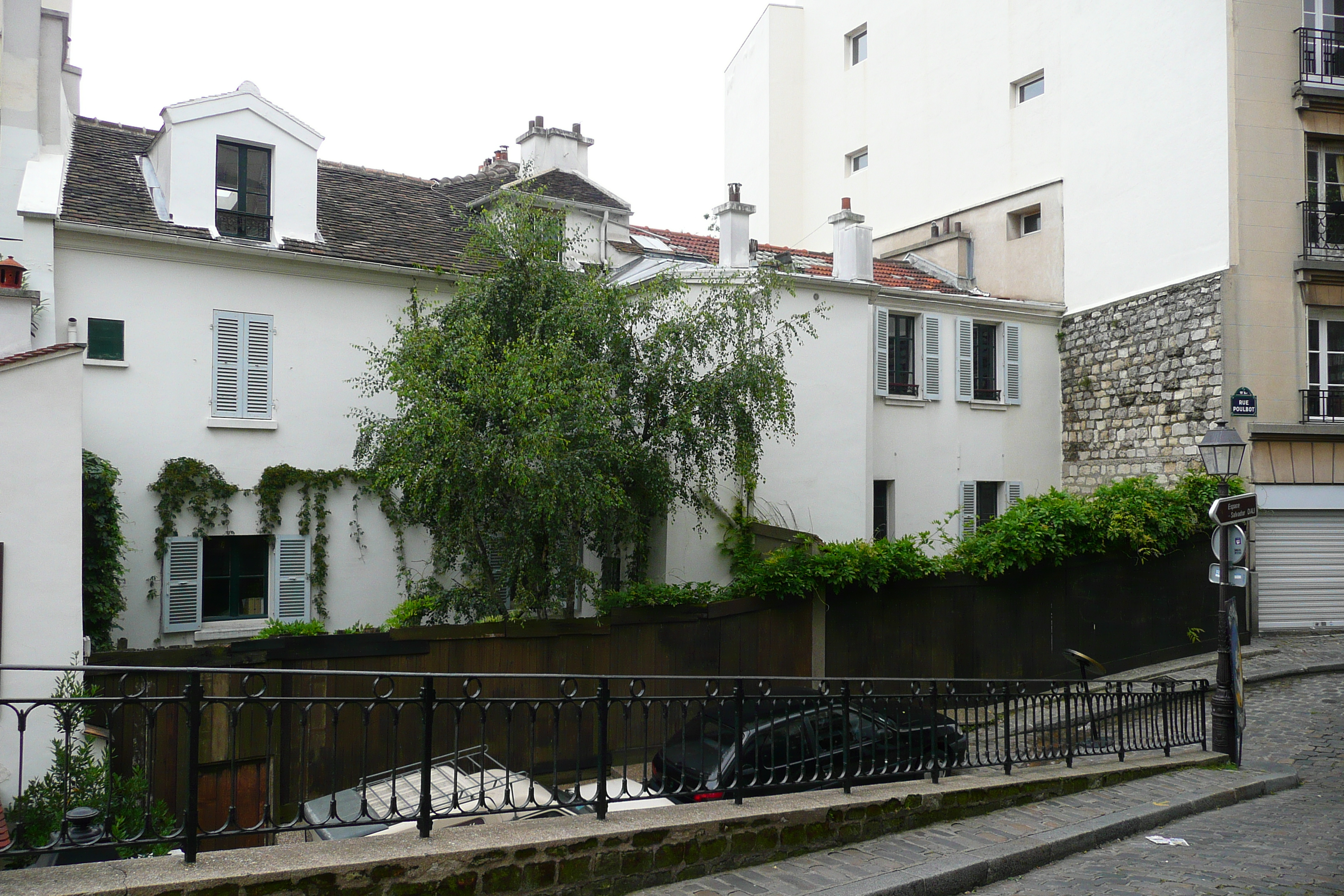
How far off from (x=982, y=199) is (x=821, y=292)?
8.30 meters

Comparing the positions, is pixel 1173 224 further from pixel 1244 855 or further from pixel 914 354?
pixel 1244 855

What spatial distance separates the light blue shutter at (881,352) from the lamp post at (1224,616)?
6830mm

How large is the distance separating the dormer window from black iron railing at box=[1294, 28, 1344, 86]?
17607 mm

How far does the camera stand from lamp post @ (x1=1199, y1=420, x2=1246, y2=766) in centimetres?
1051

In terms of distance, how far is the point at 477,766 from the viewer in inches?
328

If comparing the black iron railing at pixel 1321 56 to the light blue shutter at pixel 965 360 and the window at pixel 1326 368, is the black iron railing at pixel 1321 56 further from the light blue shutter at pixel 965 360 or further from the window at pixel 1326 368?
the light blue shutter at pixel 965 360

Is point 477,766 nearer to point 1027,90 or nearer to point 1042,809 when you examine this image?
point 1042,809

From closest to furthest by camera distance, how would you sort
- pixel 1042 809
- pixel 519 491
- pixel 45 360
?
pixel 1042 809, pixel 45 360, pixel 519 491

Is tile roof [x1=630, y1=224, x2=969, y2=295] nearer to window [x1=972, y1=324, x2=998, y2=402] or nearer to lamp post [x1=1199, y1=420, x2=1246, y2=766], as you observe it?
window [x1=972, y1=324, x2=998, y2=402]

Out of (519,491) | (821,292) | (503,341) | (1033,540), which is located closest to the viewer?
(519,491)

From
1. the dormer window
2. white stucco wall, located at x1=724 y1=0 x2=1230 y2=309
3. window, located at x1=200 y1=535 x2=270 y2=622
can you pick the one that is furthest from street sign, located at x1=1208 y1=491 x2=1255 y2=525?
the dormer window

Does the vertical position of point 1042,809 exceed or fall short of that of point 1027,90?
it falls short

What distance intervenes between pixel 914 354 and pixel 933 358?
0.39m

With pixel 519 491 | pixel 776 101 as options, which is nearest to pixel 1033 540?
pixel 519 491
